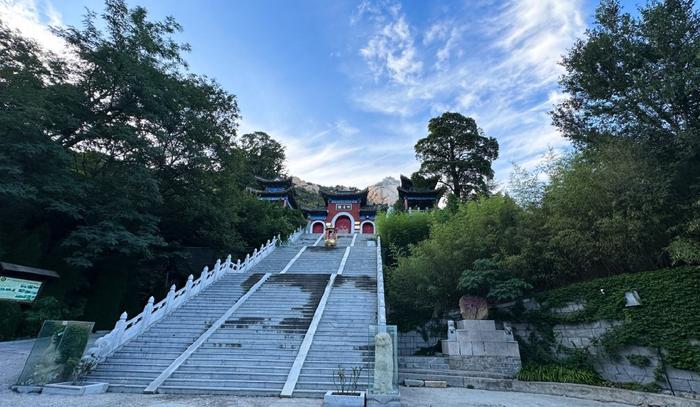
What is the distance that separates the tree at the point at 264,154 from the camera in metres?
39.5

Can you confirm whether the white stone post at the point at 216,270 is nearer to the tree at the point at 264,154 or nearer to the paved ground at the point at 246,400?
the paved ground at the point at 246,400

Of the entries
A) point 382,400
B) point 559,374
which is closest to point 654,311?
point 559,374

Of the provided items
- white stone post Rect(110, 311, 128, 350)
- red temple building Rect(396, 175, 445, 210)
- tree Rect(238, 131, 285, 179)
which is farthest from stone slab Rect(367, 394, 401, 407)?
tree Rect(238, 131, 285, 179)

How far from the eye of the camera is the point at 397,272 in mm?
10703

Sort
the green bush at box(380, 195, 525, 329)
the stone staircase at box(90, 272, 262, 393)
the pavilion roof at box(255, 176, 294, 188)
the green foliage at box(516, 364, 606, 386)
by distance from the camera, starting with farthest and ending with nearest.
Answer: the pavilion roof at box(255, 176, 294, 188) < the green bush at box(380, 195, 525, 329) < the green foliage at box(516, 364, 606, 386) < the stone staircase at box(90, 272, 262, 393)

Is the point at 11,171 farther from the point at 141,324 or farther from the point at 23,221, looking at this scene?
the point at 141,324

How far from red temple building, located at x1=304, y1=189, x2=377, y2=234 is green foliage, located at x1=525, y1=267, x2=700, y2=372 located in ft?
79.4

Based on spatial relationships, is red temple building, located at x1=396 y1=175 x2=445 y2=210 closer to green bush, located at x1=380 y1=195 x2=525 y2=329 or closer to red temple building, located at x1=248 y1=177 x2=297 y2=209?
red temple building, located at x1=248 y1=177 x2=297 y2=209

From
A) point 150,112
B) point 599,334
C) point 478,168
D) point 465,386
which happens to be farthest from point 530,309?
point 478,168

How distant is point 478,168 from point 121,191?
20881mm

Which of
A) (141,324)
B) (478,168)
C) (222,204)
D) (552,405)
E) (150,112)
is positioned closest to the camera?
(552,405)

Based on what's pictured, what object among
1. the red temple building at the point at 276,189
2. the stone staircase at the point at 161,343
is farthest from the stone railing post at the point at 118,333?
the red temple building at the point at 276,189

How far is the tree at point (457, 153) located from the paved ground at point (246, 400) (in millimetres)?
17981

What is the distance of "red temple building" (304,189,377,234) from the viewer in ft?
103
